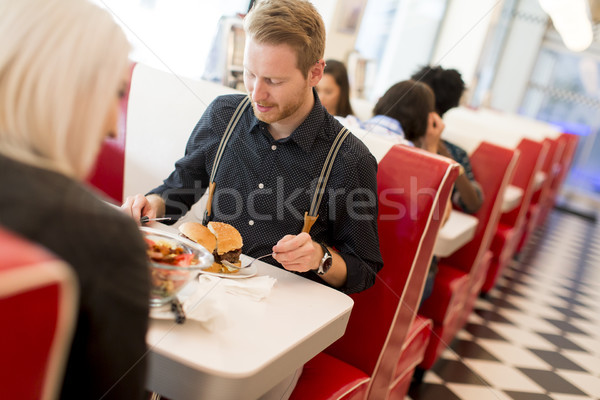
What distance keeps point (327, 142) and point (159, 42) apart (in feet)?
6.54

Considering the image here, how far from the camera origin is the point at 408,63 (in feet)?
24.8

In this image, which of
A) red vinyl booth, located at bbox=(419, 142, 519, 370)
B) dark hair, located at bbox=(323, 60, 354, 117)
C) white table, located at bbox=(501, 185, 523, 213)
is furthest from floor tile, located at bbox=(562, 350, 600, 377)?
dark hair, located at bbox=(323, 60, 354, 117)

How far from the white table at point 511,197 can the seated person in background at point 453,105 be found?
0.59 meters

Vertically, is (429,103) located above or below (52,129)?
above

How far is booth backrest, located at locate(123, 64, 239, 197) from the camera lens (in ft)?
7.43

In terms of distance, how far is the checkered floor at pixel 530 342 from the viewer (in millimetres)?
3148

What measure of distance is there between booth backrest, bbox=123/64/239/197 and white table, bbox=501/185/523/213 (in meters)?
2.18

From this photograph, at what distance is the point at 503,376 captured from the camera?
329 centimetres

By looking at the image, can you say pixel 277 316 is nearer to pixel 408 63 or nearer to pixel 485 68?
pixel 408 63

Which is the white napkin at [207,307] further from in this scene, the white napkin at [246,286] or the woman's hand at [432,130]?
the woman's hand at [432,130]

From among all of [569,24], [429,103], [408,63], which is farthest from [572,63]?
[429,103]

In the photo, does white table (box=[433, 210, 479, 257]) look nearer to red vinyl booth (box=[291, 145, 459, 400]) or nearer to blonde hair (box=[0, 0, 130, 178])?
red vinyl booth (box=[291, 145, 459, 400])

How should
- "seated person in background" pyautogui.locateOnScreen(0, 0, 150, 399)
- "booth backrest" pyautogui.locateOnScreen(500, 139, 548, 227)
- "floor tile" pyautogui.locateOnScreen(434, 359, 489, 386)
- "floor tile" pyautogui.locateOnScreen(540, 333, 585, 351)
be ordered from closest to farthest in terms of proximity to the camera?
"seated person in background" pyautogui.locateOnScreen(0, 0, 150, 399) < "floor tile" pyautogui.locateOnScreen(434, 359, 489, 386) < "floor tile" pyautogui.locateOnScreen(540, 333, 585, 351) < "booth backrest" pyautogui.locateOnScreen(500, 139, 548, 227)

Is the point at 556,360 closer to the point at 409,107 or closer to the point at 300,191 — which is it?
the point at 409,107
